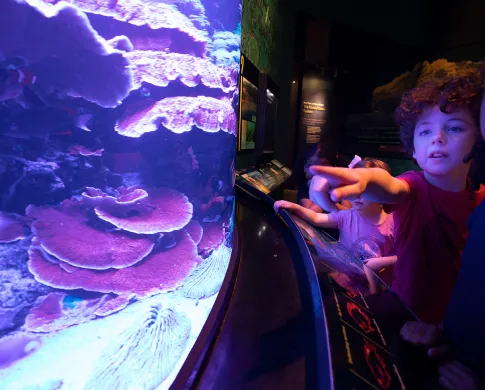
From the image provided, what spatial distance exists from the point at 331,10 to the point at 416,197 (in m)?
5.65

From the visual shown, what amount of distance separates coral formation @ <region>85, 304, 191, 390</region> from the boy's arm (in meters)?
0.44

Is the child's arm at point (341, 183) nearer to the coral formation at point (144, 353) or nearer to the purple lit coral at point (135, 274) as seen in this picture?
the purple lit coral at point (135, 274)

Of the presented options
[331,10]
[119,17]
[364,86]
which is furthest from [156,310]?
[364,86]

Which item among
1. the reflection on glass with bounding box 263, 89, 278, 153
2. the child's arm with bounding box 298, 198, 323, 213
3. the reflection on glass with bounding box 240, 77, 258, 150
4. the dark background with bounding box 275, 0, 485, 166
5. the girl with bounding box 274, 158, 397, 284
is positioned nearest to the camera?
the girl with bounding box 274, 158, 397, 284

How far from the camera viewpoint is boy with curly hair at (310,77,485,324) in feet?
3.15

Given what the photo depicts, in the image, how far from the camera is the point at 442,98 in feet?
3.21

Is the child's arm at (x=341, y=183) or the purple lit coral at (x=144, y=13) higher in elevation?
the purple lit coral at (x=144, y=13)

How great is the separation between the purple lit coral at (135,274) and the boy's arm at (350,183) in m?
0.34

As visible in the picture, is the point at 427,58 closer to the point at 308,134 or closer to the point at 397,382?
the point at 308,134

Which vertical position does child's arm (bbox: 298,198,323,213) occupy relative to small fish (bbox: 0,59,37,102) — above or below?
below

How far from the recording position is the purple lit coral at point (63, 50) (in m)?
0.44

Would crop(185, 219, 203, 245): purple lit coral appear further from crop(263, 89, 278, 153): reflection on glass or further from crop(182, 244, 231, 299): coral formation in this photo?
crop(263, 89, 278, 153): reflection on glass

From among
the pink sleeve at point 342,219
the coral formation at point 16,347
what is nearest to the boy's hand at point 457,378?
the coral formation at point 16,347

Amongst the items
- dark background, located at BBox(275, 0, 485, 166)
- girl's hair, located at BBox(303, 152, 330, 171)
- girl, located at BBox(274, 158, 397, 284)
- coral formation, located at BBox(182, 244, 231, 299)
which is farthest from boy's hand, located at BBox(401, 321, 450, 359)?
dark background, located at BBox(275, 0, 485, 166)
